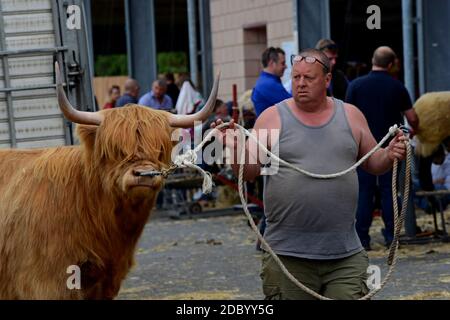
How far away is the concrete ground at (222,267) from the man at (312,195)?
11.7ft

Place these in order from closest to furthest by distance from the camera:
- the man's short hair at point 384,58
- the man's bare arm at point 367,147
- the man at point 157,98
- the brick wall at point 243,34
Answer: the man's bare arm at point 367,147, the man's short hair at point 384,58, the man at point 157,98, the brick wall at point 243,34

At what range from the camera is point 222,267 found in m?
12.3

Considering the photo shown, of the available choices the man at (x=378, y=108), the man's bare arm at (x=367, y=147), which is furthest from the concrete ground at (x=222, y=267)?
the man's bare arm at (x=367, y=147)

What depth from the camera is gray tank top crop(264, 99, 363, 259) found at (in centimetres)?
629

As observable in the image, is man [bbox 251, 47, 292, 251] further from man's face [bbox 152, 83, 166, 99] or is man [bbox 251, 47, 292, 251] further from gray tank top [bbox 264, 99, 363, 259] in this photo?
man's face [bbox 152, 83, 166, 99]

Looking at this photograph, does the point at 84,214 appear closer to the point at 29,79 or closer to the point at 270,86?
the point at 29,79

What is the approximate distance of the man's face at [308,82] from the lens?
21.0 ft

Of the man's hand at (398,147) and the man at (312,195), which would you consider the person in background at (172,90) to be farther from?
the man's hand at (398,147)

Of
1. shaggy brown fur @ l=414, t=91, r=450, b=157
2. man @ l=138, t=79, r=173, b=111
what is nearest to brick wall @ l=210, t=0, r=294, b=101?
man @ l=138, t=79, r=173, b=111

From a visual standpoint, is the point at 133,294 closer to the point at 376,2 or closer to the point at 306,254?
the point at 306,254

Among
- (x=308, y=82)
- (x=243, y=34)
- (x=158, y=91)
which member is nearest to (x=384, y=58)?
(x=308, y=82)

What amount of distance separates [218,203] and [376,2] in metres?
4.79

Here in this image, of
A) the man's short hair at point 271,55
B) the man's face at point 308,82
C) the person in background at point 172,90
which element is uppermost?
the man's face at point 308,82

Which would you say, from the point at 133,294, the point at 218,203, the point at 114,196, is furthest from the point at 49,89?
the point at 218,203
